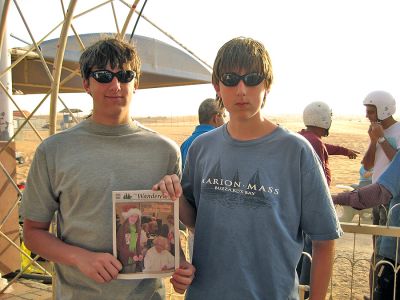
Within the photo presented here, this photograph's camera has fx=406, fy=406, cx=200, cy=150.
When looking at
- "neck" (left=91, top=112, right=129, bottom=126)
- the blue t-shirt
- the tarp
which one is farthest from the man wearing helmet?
the tarp

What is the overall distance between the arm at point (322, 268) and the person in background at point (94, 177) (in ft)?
1.61

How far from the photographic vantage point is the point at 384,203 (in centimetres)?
281

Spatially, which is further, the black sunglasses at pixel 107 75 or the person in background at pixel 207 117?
the person in background at pixel 207 117

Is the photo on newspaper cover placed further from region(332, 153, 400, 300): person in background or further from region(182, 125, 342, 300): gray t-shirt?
region(332, 153, 400, 300): person in background

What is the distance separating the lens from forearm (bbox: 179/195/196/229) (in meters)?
1.74

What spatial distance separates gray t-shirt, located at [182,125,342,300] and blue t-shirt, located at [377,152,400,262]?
1.49 m

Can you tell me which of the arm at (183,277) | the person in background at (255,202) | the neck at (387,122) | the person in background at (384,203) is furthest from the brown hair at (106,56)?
the neck at (387,122)

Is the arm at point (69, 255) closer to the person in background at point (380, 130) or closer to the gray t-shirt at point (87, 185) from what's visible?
the gray t-shirt at point (87, 185)

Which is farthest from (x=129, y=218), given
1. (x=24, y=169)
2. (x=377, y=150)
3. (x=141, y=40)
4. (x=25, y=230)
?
(x=24, y=169)

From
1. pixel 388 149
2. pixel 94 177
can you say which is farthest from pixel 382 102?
pixel 94 177

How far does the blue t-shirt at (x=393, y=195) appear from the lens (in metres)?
2.83

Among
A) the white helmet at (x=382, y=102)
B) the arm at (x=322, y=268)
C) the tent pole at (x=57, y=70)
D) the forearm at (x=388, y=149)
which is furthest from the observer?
the white helmet at (x=382, y=102)

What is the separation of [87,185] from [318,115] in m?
2.78

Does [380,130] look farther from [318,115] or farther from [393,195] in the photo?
[393,195]
